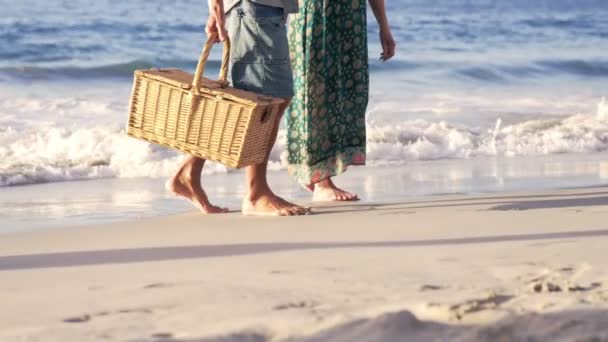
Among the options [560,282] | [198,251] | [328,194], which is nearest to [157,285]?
[198,251]

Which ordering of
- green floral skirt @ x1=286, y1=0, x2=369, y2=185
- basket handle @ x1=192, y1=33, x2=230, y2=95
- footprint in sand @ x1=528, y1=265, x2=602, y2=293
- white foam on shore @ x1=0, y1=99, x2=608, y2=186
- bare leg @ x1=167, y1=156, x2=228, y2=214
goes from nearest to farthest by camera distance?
footprint in sand @ x1=528, y1=265, x2=602, y2=293, basket handle @ x1=192, y1=33, x2=230, y2=95, bare leg @ x1=167, y1=156, x2=228, y2=214, green floral skirt @ x1=286, y1=0, x2=369, y2=185, white foam on shore @ x1=0, y1=99, x2=608, y2=186

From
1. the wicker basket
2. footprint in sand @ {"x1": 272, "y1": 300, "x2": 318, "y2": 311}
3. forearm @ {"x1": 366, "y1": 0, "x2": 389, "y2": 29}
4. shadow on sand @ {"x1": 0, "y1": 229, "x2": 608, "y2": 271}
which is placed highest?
forearm @ {"x1": 366, "y1": 0, "x2": 389, "y2": 29}

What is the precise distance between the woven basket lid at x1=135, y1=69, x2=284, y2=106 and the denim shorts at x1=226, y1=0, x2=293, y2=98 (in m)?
0.11

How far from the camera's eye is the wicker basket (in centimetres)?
495

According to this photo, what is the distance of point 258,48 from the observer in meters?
5.19

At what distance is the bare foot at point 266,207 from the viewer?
5.44 metres

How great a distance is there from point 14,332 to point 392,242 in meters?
1.75

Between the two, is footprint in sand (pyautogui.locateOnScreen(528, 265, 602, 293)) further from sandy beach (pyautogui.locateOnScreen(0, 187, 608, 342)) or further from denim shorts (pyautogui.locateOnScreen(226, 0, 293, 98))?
denim shorts (pyautogui.locateOnScreen(226, 0, 293, 98))

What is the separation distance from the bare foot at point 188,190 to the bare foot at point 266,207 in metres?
0.23

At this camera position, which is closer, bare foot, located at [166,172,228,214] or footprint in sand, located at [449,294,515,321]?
footprint in sand, located at [449,294,515,321]

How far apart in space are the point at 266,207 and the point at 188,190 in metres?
0.38

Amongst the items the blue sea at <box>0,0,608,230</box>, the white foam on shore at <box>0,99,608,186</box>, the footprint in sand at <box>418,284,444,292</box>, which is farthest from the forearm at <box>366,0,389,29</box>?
the footprint in sand at <box>418,284,444,292</box>

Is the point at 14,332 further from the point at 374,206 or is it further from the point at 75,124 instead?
the point at 75,124

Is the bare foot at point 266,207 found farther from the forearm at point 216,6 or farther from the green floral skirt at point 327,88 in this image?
the forearm at point 216,6
